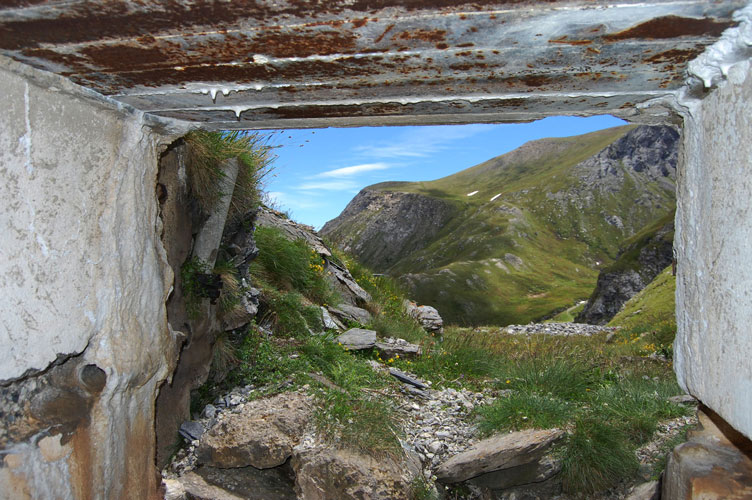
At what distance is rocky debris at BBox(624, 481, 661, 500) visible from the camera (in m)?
3.11

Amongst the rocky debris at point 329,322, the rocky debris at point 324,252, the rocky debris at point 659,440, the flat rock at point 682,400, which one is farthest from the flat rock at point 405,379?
the rocky debris at point 324,252

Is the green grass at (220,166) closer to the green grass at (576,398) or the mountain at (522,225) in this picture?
the green grass at (576,398)

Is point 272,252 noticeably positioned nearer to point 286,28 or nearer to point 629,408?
point 629,408

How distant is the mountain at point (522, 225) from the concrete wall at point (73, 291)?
76.2 meters

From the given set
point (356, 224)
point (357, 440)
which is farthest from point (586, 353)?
point (356, 224)

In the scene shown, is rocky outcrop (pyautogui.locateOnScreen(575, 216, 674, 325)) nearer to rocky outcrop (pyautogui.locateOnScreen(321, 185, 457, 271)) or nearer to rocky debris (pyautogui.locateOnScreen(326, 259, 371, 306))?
rocky debris (pyautogui.locateOnScreen(326, 259, 371, 306))

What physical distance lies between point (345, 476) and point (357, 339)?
313cm

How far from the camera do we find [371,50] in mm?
1314

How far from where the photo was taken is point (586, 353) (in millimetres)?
7473

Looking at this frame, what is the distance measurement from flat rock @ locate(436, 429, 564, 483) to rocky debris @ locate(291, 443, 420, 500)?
365mm

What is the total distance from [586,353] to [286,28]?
25.0 ft

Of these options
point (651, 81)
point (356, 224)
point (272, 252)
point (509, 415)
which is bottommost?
point (356, 224)

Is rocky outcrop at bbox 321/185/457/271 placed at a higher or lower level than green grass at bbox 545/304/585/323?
lower

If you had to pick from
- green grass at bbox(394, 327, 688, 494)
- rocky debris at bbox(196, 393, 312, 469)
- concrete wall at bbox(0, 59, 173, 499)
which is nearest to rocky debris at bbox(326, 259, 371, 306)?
green grass at bbox(394, 327, 688, 494)
